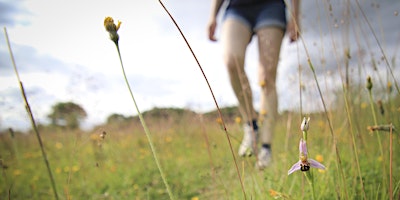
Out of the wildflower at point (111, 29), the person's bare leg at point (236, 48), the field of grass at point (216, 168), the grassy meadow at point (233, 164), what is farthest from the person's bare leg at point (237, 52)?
the wildflower at point (111, 29)

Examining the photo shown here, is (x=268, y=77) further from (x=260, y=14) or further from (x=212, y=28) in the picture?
(x=212, y=28)

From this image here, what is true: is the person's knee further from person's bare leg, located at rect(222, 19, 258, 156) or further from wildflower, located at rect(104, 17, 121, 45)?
wildflower, located at rect(104, 17, 121, 45)

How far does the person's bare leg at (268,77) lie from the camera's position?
1828 mm

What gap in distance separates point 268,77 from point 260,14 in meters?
0.49

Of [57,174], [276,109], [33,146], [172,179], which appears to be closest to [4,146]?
[33,146]

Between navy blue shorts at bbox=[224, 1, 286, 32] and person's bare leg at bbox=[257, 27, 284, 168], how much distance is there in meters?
0.05

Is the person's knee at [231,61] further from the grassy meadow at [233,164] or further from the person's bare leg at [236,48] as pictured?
the grassy meadow at [233,164]

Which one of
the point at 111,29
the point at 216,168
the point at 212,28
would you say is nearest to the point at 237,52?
the point at 212,28

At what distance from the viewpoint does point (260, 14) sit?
1.97 m

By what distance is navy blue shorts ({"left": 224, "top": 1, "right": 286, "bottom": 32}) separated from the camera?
1.89 m

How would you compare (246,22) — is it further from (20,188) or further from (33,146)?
(33,146)

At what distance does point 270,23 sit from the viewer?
186 cm

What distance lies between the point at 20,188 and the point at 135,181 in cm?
112

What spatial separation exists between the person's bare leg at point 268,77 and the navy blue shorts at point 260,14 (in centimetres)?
5
